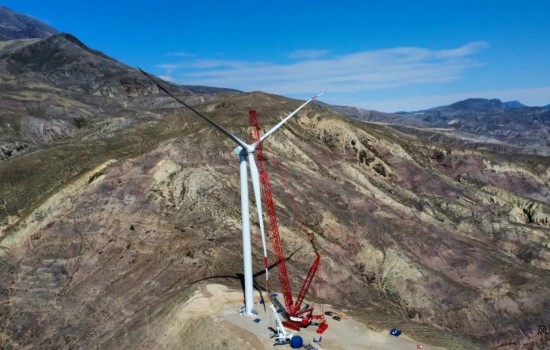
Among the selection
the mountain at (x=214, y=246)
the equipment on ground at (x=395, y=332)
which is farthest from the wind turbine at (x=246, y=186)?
the equipment on ground at (x=395, y=332)

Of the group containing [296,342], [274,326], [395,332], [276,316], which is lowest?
[395,332]

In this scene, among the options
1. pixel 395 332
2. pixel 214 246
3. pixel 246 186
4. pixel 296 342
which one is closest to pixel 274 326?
pixel 296 342

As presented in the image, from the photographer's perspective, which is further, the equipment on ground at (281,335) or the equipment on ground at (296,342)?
the equipment on ground at (281,335)

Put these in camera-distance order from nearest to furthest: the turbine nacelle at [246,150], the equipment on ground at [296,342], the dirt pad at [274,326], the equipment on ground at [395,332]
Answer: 1. the equipment on ground at [296,342]
2. the turbine nacelle at [246,150]
3. the dirt pad at [274,326]
4. the equipment on ground at [395,332]

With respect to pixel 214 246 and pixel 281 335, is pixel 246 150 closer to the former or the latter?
pixel 281 335

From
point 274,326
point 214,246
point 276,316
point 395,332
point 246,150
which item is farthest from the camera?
point 214,246

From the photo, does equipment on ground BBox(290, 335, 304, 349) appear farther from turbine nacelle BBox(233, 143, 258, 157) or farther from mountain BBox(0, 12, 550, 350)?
turbine nacelle BBox(233, 143, 258, 157)

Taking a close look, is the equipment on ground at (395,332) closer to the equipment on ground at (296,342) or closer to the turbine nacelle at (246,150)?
the equipment on ground at (296,342)

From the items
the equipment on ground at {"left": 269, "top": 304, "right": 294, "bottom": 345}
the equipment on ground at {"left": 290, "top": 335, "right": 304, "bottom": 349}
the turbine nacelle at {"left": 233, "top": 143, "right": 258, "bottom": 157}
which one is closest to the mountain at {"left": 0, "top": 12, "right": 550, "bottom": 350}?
the equipment on ground at {"left": 269, "top": 304, "right": 294, "bottom": 345}

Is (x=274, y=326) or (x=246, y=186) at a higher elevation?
(x=246, y=186)

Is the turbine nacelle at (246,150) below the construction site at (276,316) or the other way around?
the other way around
